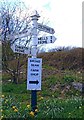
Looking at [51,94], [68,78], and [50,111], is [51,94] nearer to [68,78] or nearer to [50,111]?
[68,78]

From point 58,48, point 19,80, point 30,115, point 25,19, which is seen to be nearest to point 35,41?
point 30,115

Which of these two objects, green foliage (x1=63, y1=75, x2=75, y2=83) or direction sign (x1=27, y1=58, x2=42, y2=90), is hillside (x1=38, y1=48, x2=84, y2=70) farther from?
direction sign (x1=27, y1=58, x2=42, y2=90)

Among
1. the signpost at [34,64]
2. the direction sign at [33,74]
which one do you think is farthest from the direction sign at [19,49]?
the direction sign at [33,74]

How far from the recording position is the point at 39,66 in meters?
7.50

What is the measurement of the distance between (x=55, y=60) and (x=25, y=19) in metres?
2.93

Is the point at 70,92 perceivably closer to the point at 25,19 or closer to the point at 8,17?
the point at 25,19

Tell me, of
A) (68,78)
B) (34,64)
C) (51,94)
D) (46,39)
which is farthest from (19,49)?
(68,78)

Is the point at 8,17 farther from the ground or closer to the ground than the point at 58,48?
farther from the ground

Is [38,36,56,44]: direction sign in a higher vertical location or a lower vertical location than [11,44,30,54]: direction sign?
higher

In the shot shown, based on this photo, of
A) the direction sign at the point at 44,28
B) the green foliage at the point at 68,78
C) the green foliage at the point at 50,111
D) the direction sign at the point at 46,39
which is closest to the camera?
the green foliage at the point at 50,111

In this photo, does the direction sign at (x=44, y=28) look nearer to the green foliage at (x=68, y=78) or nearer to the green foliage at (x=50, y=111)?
the green foliage at (x=50, y=111)

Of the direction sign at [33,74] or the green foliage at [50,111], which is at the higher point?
the direction sign at [33,74]

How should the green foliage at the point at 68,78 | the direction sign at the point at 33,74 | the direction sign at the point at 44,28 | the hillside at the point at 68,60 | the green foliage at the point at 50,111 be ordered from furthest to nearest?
the hillside at the point at 68,60 → the green foliage at the point at 68,78 → the direction sign at the point at 44,28 → the direction sign at the point at 33,74 → the green foliage at the point at 50,111

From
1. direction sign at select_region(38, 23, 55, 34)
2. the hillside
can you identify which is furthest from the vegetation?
direction sign at select_region(38, 23, 55, 34)
